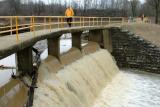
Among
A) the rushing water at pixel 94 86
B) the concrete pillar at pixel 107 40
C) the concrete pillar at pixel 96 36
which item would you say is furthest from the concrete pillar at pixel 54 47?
the concrete pillar at pixel 107 40

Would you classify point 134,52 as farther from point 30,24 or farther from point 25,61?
point 25,61

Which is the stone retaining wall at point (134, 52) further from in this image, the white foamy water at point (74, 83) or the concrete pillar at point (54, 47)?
the concrete pillar at point (54, 47)

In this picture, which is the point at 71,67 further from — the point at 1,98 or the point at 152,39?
the point at 152,39

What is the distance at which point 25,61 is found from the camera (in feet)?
47.4

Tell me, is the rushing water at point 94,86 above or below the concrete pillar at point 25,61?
below

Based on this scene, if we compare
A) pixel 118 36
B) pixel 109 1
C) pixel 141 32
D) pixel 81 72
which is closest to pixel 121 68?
pixel 118 36

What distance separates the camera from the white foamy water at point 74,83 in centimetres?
1359

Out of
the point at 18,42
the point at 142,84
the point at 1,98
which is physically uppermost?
the point at 18,42

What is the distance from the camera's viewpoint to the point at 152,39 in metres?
28.7

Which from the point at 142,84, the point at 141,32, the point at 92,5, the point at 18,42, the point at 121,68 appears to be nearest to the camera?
the point at 18,42

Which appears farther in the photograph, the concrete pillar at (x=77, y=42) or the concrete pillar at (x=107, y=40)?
Answer: the concrete pillar at (x=107, y=40)

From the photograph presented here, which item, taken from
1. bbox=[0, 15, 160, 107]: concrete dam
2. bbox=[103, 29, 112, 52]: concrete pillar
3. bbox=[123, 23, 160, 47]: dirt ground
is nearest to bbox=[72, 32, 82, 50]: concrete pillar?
bbox=[0, 15, 160, 107]: concrete dam

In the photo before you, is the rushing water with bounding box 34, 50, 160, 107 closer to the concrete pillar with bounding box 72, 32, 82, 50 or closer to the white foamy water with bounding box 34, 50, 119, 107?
the white foamy water with bounding box 34, 50, 119, 107

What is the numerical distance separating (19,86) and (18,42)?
221 cm
